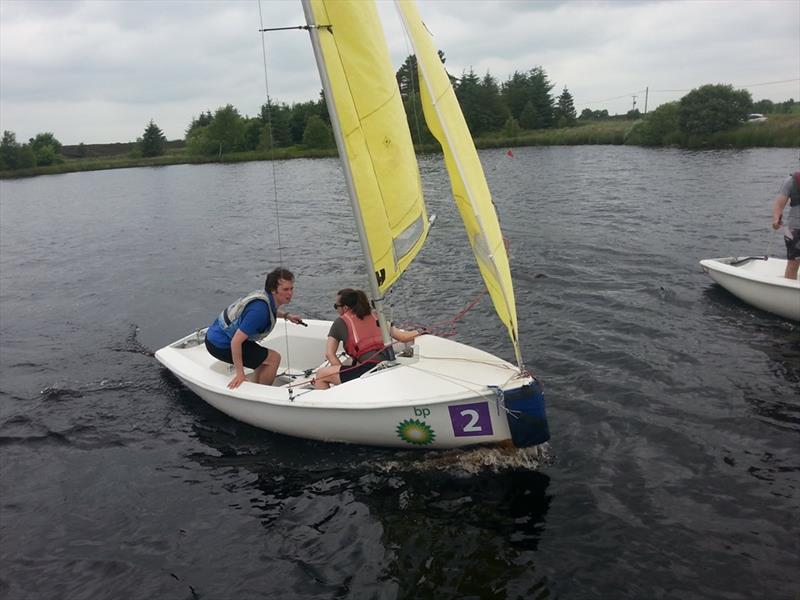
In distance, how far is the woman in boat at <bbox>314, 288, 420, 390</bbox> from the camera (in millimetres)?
6773

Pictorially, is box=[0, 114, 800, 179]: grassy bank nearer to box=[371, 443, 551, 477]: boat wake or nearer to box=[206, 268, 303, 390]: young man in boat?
box=[206, 268, 303, 390]: young man in boat

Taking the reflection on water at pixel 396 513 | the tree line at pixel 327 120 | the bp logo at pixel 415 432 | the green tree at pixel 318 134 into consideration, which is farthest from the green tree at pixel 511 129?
the bp logo at pixel 415 432

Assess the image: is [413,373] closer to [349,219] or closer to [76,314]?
[76,314]

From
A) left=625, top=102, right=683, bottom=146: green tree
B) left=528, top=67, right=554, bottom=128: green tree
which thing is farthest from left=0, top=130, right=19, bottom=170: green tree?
left=625, top=102, right=683, bottom=146: green tree

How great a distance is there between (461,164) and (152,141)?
109037 mm

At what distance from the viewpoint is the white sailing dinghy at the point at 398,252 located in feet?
18.2

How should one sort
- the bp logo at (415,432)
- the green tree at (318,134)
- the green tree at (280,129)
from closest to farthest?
the bp logo at (415,432), the green tree at (318,134), the green tree at (280,129)

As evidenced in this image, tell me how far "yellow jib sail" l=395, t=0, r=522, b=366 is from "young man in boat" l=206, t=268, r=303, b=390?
216cm

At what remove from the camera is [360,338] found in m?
6.89

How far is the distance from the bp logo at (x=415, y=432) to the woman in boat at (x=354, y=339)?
3.32ft

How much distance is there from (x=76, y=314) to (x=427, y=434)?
10909mm

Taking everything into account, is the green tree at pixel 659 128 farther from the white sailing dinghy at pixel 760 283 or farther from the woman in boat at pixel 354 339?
the woman in boat at pixel 354 339

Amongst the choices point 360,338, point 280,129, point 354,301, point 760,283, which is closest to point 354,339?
point 360,338

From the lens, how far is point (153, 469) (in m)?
6.91
